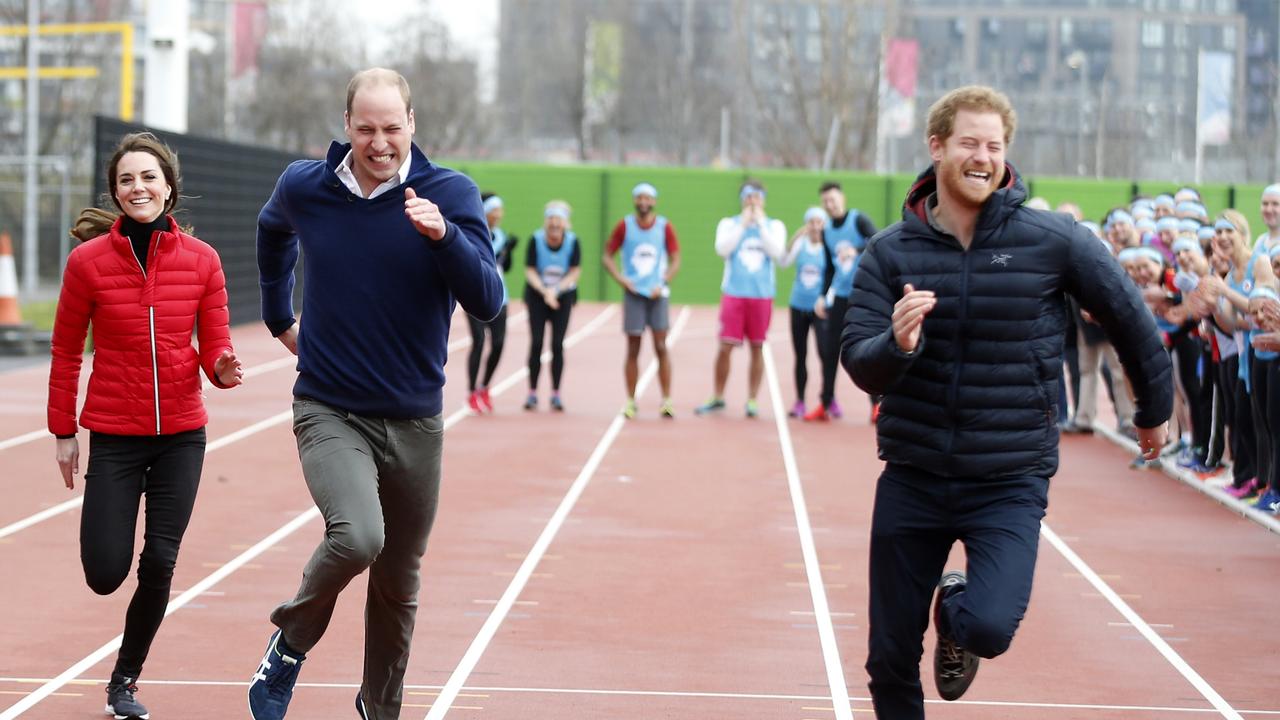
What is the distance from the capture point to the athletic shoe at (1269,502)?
36.8 ft

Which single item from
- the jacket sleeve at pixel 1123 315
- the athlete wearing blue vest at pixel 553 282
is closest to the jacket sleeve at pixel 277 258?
the jacket sleeve at pixel 1123 315

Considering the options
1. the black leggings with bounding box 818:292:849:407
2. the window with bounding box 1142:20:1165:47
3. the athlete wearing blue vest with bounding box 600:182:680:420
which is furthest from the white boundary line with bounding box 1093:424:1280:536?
the window with bounding box 1142:20:1165:47

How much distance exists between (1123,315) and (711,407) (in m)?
12.2

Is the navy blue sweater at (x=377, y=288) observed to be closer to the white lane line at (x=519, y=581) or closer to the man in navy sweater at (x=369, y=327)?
the man in navy sweater at (x=369, y=327)

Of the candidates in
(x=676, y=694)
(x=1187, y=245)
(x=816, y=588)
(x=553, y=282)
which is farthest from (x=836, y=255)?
(x=676, y=694)

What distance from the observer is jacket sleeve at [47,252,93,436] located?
6191 mm

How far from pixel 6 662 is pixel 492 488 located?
206 inches

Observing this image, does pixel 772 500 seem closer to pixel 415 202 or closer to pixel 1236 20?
pixel 415 202

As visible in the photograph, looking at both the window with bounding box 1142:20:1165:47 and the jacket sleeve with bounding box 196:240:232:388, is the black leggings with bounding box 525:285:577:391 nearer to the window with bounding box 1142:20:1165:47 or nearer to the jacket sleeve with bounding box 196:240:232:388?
the jacket sleeve with bounding box 196:240:232:388

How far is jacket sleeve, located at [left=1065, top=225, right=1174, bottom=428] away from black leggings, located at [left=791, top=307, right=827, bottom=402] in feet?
37.5

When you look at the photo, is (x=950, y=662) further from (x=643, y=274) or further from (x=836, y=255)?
(x=643, y=274)

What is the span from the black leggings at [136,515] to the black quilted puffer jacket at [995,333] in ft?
7.89

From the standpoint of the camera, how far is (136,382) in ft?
20.1

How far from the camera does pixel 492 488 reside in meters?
12.1
